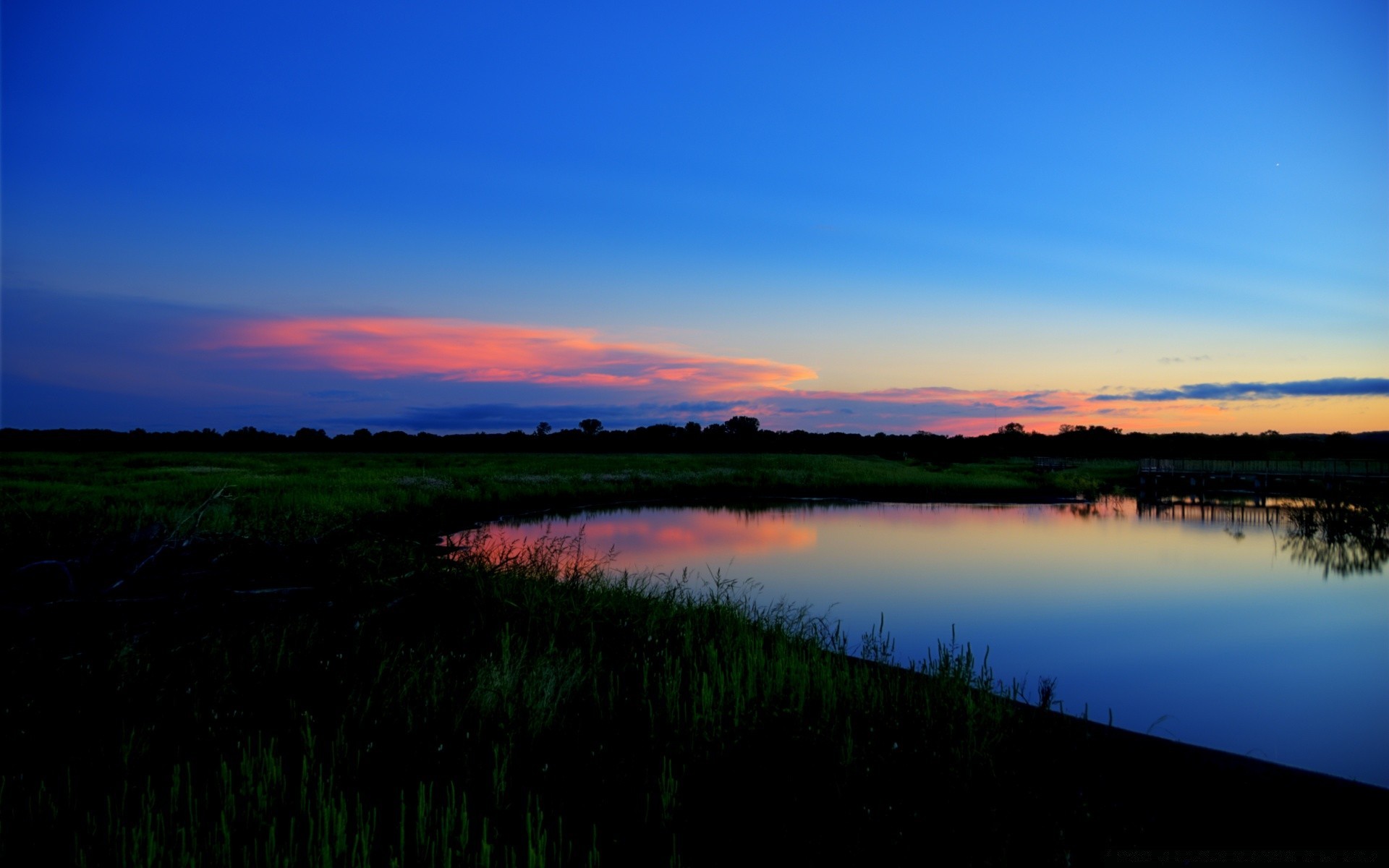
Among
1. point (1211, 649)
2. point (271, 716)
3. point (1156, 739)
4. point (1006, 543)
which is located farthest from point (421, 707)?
point (1006, 543)

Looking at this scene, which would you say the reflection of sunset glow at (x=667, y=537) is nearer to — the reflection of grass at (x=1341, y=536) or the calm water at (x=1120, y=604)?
the calm water at (x=1120, y=604)

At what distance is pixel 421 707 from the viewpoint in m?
5.53

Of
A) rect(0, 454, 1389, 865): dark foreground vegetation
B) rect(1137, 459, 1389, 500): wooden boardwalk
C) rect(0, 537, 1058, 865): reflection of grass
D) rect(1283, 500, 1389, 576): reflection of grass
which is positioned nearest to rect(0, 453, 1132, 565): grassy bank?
rect(0, 454, 1389, 865): dark foreground vegetation

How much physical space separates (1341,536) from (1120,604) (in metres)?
15.8

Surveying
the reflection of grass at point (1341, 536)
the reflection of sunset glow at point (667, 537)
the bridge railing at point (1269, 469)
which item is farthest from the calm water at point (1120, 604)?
the bridge railing at point (1269, 469)

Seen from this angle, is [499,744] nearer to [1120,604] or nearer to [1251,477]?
[1120,604]

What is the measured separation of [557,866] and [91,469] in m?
36.2

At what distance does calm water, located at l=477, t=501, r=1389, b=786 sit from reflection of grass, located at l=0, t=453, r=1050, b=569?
4.72 meters

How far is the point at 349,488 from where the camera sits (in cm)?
2634

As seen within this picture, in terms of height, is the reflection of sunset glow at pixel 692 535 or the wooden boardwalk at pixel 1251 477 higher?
the wooden boardwalk at pixel 1251 477

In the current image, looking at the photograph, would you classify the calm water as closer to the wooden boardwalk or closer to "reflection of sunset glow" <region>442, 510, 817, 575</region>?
"reflection of sunset glow" <region>442, 510, 817, 575</region>

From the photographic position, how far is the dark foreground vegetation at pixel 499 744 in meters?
4.01

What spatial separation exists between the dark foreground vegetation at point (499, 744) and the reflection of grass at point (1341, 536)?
18.4m

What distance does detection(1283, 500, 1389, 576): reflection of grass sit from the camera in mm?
20156
